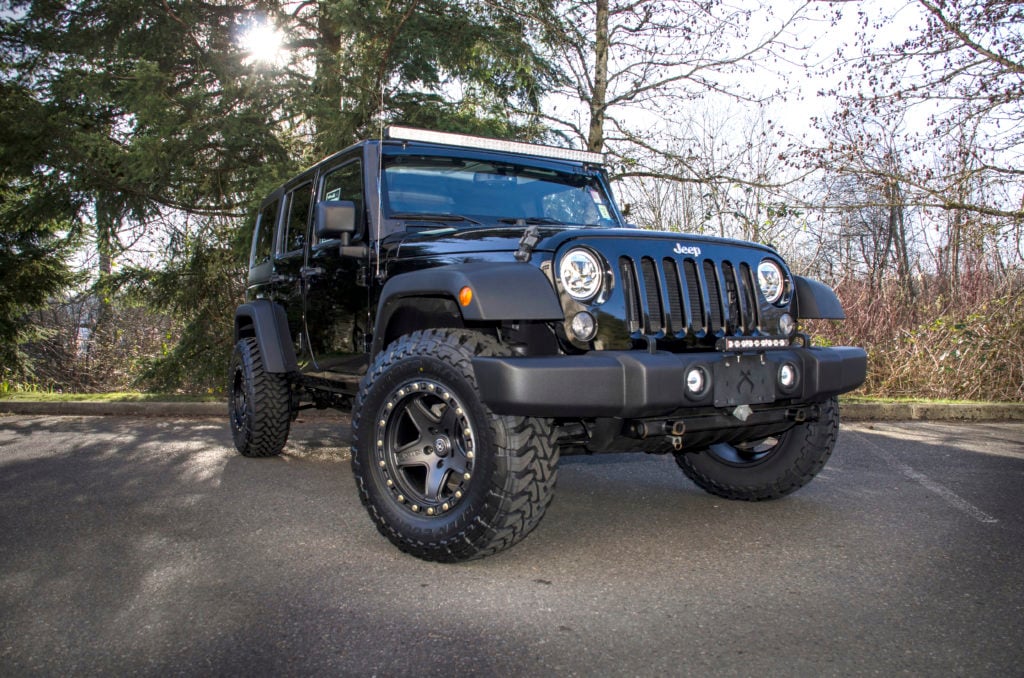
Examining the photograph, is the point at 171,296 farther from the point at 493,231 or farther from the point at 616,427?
the point at 616,427

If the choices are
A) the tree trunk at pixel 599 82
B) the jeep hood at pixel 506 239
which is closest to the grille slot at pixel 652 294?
the jeep hood at pixel 506 239

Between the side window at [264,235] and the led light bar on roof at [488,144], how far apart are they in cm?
208

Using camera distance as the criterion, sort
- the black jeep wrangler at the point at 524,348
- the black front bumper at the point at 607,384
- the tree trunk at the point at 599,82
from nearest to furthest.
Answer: the black front bumper at the point at 607,384, the black jeep wrangler at the point at 524,348, the tree trunk at the point at 599,82

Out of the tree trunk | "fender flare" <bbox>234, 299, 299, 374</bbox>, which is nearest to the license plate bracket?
"fender flare" <bbox>234, 299, 299, 374</bbox>

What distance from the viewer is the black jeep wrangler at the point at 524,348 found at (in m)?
3.52

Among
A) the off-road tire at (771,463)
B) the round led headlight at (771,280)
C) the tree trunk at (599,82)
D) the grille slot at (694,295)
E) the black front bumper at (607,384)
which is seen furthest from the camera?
the tree trunk at (599,82)

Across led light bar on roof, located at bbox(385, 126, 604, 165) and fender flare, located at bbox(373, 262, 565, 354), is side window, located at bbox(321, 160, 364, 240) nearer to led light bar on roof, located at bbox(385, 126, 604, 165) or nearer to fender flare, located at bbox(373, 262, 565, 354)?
led light bar on roof, located at bbox(385, 126, 604, 165)

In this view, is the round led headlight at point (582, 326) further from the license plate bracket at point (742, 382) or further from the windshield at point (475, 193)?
the windshield at point (475, 193)

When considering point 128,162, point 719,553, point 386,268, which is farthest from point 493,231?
point 128,162

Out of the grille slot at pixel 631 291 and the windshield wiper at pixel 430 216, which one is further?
the windshield wiper at pixel 430 216

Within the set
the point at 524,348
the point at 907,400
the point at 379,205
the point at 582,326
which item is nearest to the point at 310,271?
the point at 379,205

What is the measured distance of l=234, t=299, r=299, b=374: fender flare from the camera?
599cm

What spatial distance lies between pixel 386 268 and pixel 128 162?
700 centimetres

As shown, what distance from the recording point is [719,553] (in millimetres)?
3947
